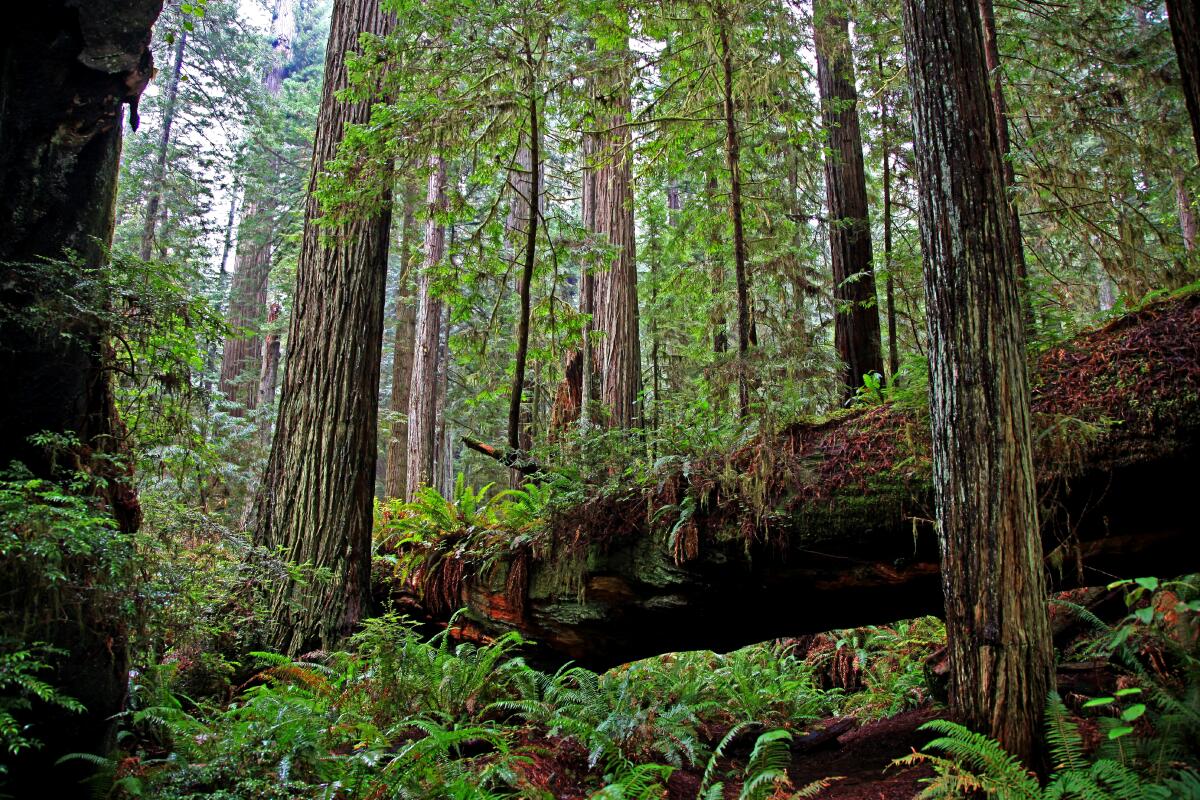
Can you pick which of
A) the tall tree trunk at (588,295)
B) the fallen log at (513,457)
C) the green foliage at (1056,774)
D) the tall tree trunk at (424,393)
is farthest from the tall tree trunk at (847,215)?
the tall tree trunk at (424,393)

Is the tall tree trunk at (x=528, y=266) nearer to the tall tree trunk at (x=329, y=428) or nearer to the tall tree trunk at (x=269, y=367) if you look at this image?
the tall tree trunk at (x=329, y=428)

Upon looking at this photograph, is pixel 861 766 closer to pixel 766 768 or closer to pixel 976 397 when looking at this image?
pixel 766 768

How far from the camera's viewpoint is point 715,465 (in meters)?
5.39

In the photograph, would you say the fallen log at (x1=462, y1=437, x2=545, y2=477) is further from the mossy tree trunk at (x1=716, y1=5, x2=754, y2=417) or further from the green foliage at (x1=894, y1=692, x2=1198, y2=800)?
the green foliage at (x1=894, y1=692, x2=1198, y2=800)

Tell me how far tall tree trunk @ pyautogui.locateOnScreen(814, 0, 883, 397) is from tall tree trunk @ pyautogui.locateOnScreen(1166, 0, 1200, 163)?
13.1 feet

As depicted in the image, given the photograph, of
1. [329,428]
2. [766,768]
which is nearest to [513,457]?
[329,428]

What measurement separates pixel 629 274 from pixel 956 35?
7.20m

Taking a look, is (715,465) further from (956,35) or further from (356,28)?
(356,28)

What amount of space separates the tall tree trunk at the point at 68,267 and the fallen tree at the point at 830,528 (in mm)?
3276

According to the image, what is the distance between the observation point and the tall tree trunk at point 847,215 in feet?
28.1

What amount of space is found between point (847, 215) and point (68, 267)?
847 centimetres

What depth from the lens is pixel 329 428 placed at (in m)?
6.69

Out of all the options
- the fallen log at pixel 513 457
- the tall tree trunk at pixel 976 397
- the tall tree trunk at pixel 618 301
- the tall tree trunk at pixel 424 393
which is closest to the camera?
the tall tree trunk at pixel 976 397

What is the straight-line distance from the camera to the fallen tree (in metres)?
4.05
